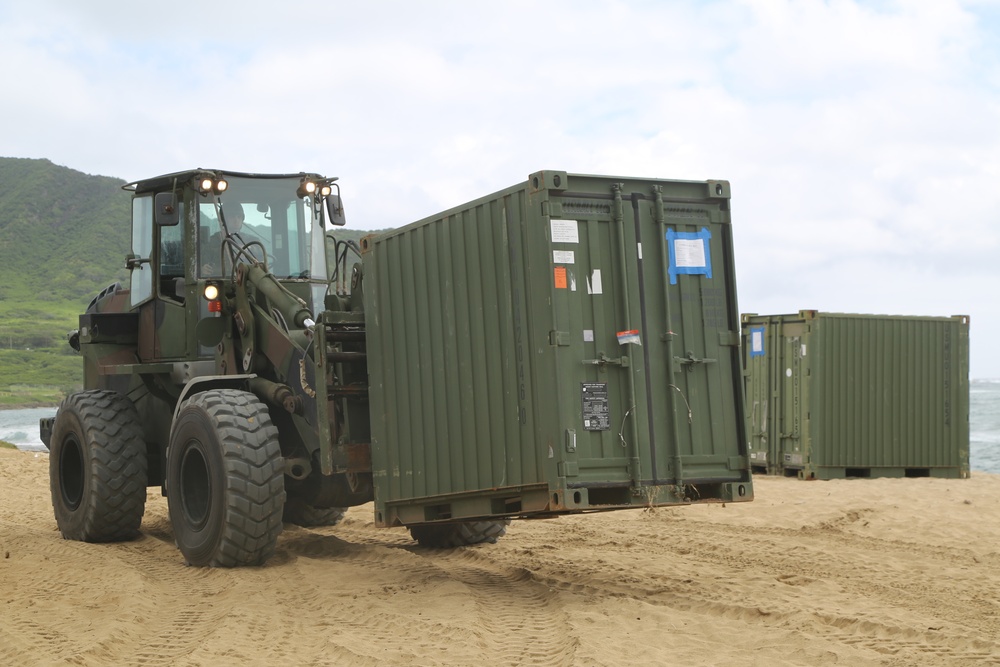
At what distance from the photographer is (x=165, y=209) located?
10422 millimetres

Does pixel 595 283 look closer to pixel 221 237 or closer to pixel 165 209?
pixel 221 237

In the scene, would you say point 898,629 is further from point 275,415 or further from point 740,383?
point 275,415

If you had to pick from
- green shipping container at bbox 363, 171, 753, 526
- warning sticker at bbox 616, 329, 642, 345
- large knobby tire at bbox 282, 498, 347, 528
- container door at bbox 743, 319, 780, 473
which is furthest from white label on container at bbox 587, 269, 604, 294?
container door at bbox 743, 319, 780, 473

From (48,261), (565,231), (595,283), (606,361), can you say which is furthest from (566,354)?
(48,261)

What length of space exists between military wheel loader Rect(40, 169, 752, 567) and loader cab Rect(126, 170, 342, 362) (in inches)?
0.8

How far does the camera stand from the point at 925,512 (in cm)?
1341

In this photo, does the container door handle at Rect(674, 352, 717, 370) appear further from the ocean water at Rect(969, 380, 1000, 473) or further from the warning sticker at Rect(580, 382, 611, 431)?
the ocean water at Rect(969, 380, 1000, 473)

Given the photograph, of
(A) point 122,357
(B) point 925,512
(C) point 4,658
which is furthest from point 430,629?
(B) point 925,512

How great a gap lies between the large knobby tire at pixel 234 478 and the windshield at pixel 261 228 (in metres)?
1.66

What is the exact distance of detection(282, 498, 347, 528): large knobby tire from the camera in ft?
40.8

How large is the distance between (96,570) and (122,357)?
314 centimetres

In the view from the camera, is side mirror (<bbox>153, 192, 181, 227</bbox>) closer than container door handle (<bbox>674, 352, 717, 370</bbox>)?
No

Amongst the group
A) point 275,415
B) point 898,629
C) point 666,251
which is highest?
point 666,251

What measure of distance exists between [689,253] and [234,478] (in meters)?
3.80
